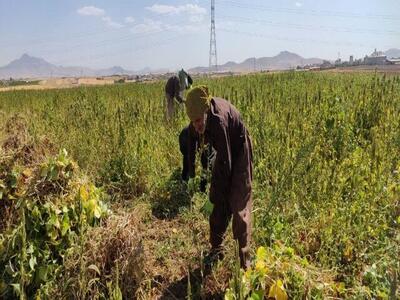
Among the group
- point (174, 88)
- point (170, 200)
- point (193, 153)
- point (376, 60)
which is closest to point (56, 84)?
point (174, 88)

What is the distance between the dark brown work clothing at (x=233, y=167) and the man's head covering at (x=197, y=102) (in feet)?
0.35

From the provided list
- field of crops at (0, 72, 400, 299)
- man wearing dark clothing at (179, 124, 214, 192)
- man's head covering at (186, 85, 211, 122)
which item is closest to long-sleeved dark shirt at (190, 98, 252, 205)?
man's head covering at (186, 85, 211, 122)

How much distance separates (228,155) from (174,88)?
4748 millimetres

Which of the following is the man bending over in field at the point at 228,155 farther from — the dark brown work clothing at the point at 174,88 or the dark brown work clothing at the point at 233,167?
the dark brown work clothing at the point at 174,88

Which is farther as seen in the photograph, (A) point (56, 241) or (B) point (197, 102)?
(A) point (56, 241)

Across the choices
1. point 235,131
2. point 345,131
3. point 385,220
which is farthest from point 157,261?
point 345,131

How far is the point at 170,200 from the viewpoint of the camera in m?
4.40

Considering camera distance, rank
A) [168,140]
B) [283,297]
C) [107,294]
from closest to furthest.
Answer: [283,297] < [107,294] < [168,140]

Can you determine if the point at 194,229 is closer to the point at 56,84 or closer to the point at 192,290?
the point at 192,290

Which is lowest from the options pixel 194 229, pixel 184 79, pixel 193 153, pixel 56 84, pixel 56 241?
pixel 194 229

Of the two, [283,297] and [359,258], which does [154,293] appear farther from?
[359,258]

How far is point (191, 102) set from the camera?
2.47m

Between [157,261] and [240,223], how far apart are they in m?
1.04

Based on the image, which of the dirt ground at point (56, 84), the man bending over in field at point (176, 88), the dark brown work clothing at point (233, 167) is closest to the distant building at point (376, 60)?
the dirt ground at point (56, 84)
